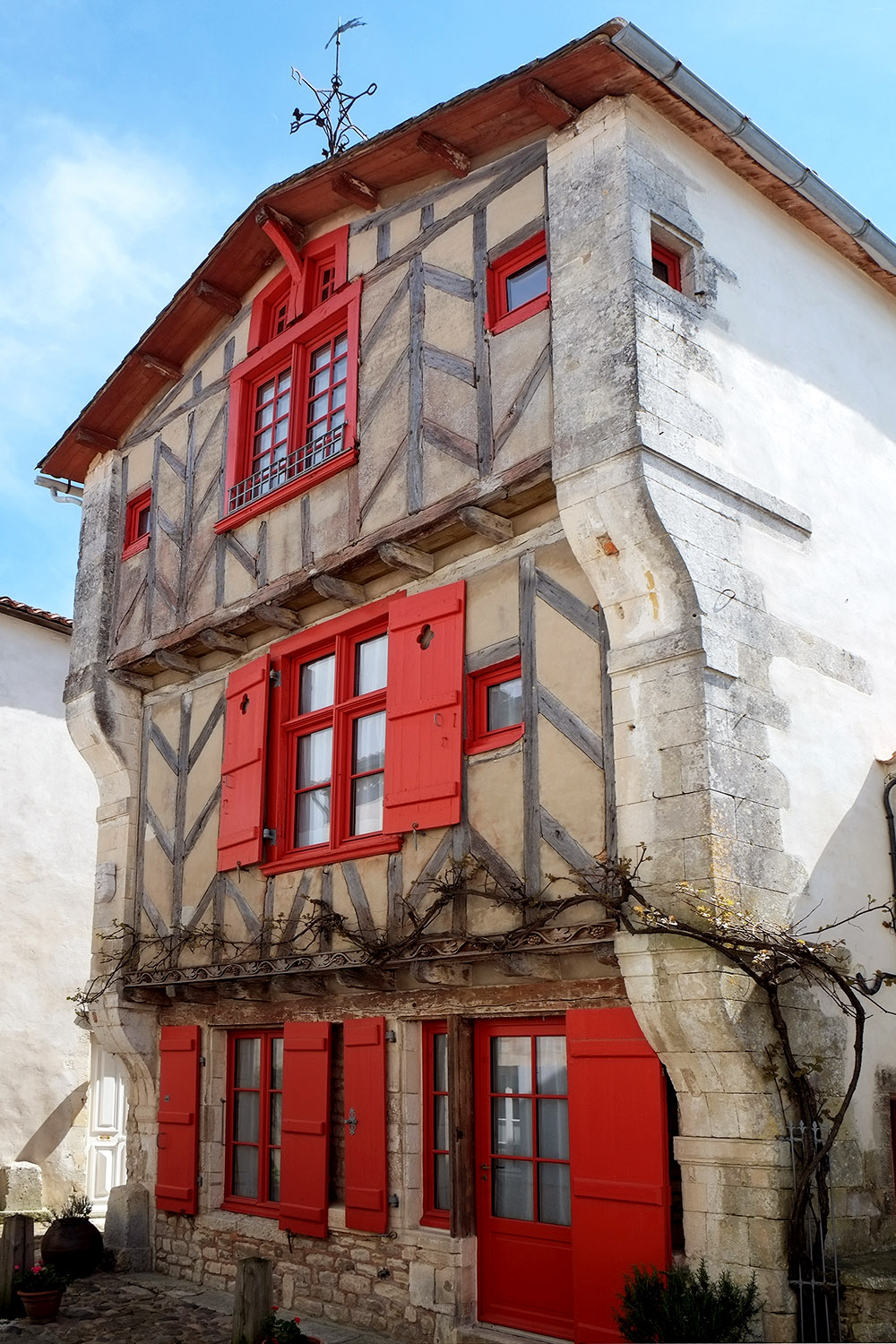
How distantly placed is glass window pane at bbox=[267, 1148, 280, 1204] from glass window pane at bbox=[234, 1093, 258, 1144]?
0.24 m

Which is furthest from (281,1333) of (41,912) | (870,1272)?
(41,912)

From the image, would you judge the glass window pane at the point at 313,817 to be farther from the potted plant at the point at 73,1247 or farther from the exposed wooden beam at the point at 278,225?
the exposed wooden beam at the point at 278,225

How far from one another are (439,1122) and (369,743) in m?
2.27

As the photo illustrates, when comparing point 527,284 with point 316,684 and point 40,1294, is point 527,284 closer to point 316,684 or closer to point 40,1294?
point 316,684

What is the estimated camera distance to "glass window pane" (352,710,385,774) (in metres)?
7.67

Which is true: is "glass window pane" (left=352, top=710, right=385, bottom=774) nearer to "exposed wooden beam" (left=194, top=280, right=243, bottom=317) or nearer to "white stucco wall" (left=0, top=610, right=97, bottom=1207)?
"exposed wooden beam" (left=194, top=280, right=243, bottom=317)

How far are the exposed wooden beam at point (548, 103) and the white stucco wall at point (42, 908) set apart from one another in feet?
26.3

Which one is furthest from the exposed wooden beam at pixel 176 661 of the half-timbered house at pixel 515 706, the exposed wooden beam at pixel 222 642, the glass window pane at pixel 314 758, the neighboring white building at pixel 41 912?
the neighboring white building at pixel 41 912

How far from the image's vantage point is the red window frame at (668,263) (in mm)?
6773

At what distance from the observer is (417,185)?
8.20 m

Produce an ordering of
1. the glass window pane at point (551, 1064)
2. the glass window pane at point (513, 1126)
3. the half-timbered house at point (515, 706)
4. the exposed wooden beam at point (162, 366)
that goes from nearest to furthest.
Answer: the half-timbered house at point (515, 706)
the glass window pane at point (551, 1064)
the glass window pane at point (513, 1126)
the exposed wooden beam at point (162, 366)

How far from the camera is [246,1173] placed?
8461 mm

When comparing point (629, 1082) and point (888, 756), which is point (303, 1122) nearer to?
point (629, 1082)

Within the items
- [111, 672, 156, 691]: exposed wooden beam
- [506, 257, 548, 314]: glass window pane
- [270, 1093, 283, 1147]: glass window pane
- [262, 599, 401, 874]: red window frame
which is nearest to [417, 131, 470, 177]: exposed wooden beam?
[506, 257, 548, 314]: glass window pane
